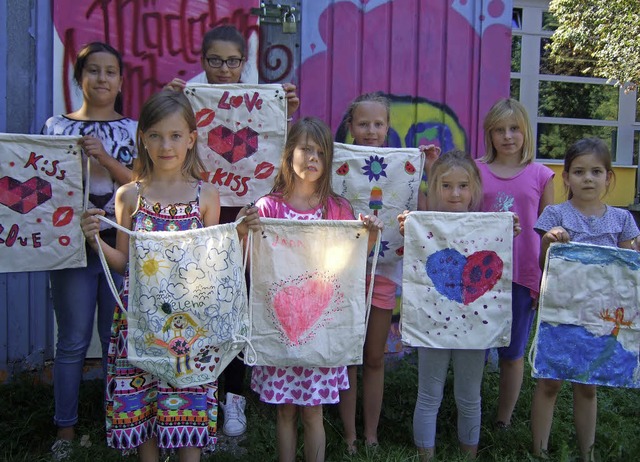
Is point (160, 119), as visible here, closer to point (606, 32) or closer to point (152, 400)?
point (152, 400)

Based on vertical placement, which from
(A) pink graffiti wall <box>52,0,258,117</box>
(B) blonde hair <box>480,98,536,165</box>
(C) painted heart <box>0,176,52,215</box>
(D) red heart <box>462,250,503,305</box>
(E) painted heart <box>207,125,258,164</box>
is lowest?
(D) red heart <box>462,250,503,305</box>

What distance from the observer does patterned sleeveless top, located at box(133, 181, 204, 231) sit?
8.62 ft

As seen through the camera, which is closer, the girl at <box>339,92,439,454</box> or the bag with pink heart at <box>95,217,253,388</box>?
the bag with pink heart at <box>95,217,253,388</box>

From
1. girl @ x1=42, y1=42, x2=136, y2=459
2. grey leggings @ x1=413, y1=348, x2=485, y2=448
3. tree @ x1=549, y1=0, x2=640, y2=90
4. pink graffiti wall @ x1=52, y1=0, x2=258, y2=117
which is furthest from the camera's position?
tree @ x1=549, y1=0, x2=640, y2=90

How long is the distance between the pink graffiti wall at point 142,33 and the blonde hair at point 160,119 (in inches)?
60.7

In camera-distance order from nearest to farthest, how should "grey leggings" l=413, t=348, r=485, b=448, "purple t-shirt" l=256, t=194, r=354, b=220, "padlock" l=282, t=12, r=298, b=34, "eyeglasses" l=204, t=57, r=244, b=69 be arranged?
"purple t-shirt" l=256, t=194, r=354, b=220
"grey leggings" l=413, t=348, r=485, b=448
"eyeglasses" l=204, t=57, r=244, b=69
"padlock" l=282, t=12, r=298, b=34

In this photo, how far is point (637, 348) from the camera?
2885 millimetres

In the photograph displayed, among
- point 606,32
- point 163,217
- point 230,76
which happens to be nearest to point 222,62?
point 230,76

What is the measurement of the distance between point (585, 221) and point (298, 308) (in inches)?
61.3

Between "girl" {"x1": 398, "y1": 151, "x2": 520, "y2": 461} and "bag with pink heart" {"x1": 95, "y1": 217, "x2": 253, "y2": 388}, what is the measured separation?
1039mm

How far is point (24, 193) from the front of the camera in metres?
2.97

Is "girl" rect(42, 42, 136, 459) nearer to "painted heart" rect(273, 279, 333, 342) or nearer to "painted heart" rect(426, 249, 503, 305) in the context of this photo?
"painted heart" rect(273, 279, 333, 342)

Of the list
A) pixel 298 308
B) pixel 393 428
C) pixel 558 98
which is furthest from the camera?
pixel 558 98

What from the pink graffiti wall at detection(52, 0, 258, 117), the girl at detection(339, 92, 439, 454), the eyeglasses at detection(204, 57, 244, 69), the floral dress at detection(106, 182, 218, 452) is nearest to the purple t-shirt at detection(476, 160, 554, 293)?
the girl at detection(339, 92, 439, 454)
